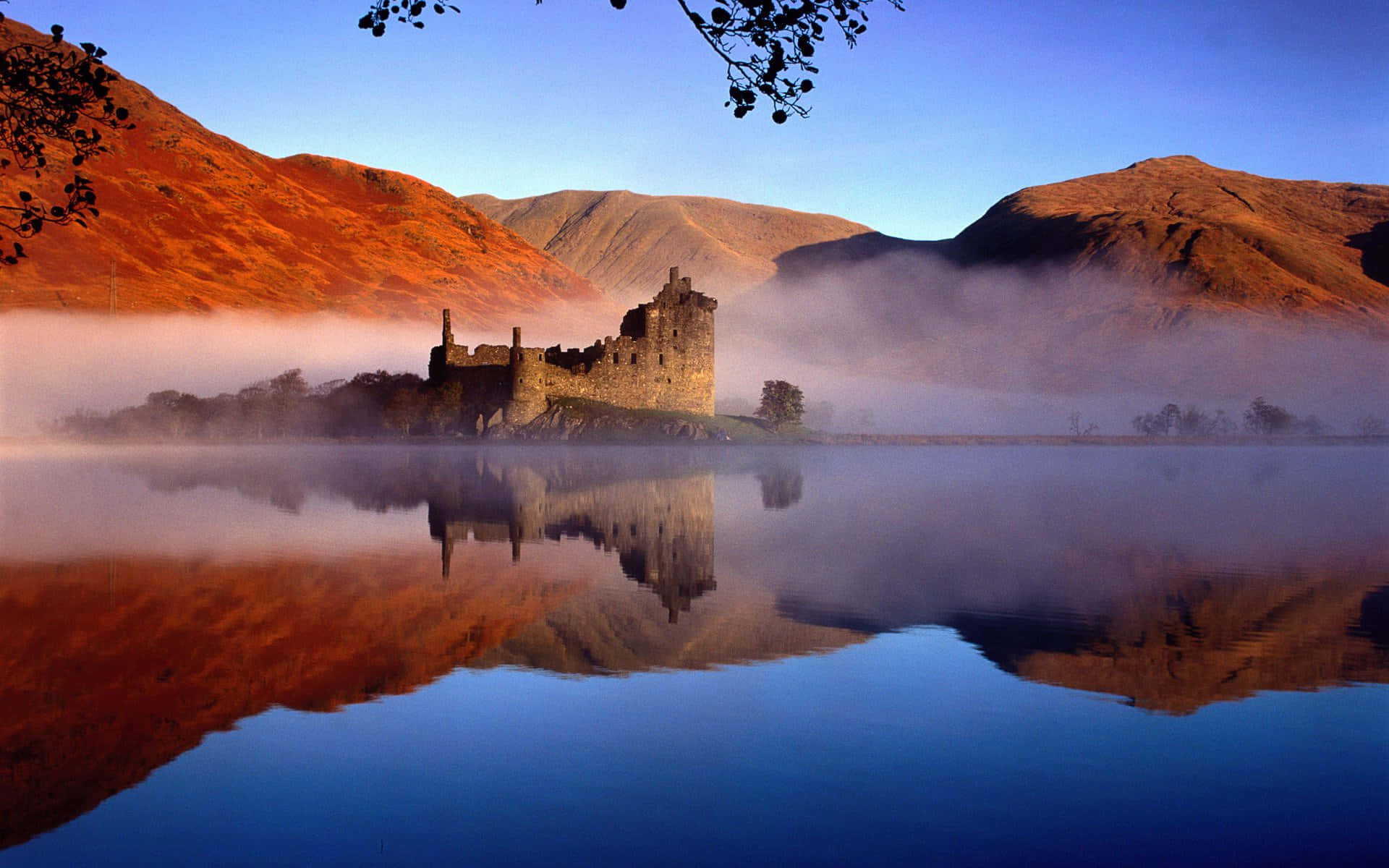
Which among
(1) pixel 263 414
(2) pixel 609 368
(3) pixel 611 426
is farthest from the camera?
(1) pixel 263 414

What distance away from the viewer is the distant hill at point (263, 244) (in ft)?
348

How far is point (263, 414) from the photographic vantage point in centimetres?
7988

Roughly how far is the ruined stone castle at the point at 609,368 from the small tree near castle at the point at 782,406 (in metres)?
7.35

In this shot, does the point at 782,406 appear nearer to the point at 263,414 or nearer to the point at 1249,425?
the point at 263,414

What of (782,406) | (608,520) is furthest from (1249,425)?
(608,520)

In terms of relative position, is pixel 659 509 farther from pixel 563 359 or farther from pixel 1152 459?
pixel 1152 459

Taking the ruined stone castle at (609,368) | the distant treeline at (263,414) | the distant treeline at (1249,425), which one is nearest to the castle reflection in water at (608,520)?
the ruined stone castle at (609,368)

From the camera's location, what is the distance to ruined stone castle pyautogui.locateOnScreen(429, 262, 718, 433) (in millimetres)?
67688

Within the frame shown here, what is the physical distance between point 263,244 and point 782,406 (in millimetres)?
78134

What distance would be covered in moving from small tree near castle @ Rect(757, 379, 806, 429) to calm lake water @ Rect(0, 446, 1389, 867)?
6145 cm

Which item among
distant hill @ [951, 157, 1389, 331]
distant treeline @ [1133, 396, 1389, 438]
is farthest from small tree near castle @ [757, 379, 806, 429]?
distant hill @ [951, 157, 1389, 331]

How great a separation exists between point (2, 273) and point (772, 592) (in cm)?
10524

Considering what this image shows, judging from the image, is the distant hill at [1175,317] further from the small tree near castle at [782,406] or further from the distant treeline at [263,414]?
the distant treeline at [263,414]

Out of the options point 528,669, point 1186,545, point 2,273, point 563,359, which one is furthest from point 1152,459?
point 2,273
